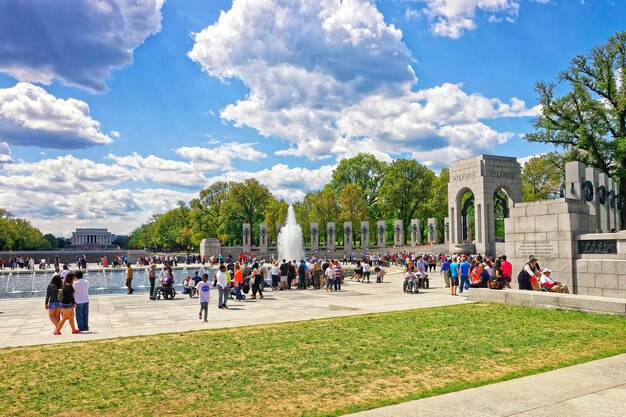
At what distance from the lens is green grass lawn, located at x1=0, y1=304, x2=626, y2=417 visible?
7.09 m

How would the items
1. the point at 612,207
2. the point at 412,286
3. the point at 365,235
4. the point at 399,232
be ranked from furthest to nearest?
the point at 399,232 < the point at 365,235 < the point at 612,207 < the point at 412,286

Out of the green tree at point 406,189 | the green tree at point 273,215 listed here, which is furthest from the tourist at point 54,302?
the green tree at point 406,189

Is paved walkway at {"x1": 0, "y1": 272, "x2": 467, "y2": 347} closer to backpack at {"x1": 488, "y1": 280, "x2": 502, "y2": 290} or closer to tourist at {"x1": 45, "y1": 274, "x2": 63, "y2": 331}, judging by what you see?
tourist at {"x1": 45, "y1": 274, "x2": 63, "y2": 331}

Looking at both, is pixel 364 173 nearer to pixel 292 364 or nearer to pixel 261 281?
pixel 261 281

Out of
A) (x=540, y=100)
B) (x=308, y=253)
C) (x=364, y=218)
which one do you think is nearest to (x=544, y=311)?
(x=540, y=100)

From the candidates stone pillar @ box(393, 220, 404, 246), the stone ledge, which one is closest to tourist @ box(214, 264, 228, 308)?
the stone ledge

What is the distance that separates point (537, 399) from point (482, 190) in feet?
155

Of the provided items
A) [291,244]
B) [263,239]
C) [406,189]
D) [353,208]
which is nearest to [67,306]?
[291,244]

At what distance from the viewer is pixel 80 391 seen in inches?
303

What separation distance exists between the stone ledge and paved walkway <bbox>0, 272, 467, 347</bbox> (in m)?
1.59

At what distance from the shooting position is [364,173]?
97.1 metres

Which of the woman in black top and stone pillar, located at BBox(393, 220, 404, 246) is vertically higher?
→ stone pillar, located at BBox(393, 220, 404, 246)

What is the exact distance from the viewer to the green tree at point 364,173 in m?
96.2

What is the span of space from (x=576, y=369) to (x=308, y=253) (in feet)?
211
